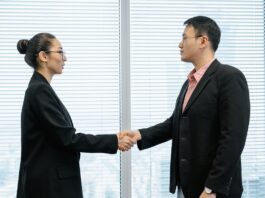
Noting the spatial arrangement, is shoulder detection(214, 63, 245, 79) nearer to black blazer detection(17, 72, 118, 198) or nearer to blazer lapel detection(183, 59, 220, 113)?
blazer lapel detection(183, 59, 220, 113)

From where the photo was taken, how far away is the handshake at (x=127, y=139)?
7.30ft

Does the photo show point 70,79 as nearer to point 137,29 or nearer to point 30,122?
point 137,29

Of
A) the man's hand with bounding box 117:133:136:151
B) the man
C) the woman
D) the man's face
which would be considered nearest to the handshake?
the man's hand with bounding box 117:133:136:151

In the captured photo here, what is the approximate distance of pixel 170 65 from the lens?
2850 millimetres

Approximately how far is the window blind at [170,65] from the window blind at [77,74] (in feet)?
0.55

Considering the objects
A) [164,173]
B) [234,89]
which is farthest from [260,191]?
[234,89]

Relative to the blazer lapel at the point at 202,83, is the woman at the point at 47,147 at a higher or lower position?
lower

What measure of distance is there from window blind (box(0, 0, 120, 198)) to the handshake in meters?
0.47

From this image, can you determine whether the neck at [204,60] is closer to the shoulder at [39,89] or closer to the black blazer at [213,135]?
the black blazer at [213,135]

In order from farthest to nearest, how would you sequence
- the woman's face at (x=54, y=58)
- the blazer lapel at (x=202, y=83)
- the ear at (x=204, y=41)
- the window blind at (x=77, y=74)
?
the window blind at (x=77, y=74) < the woman's face at (x=54, y=58) < the ear at (x=204, y=41) < the blazer lapel at (x=202, y=83)

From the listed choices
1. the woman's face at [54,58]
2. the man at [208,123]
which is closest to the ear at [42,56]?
the woman's face at [54,58]

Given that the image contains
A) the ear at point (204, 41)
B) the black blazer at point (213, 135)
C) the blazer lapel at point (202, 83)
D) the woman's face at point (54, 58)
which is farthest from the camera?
the woman's face at point (54, 58)

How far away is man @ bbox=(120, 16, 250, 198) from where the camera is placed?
169cm

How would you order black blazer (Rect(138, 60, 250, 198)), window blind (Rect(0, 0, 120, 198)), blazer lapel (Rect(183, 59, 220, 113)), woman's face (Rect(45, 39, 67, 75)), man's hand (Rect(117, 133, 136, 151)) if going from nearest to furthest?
black blazer (Rect(138, 60, 250, 198)) → blazer lapel (Rect(183, 59, 220, 113)) → woman's face (Rect(45, 39, 67, 75)) → man's hand (Rect(117, 133, 136, 151)) → window blind (Rect(0, 0, 120, 198))
